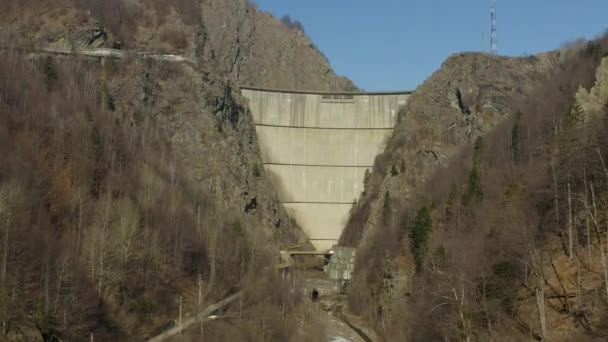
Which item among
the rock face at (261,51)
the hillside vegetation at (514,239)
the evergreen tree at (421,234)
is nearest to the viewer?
the hillside vegetation at (514,239)

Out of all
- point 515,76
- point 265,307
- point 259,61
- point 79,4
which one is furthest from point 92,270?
point 259,61

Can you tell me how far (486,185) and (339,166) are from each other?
87.2 ft

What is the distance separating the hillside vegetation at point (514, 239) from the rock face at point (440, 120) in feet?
20.2

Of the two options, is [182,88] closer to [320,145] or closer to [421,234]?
[320,145]

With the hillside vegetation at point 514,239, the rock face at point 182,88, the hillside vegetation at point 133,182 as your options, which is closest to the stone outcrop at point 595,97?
the hillside vegetation at point 514,239

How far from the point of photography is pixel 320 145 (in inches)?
2795

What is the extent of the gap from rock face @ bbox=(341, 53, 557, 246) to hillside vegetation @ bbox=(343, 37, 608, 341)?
6.17 meters

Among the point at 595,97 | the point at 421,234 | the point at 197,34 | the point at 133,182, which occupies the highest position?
the point at 197,34

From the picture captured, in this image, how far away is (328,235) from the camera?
69312 mm

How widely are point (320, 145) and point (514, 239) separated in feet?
124

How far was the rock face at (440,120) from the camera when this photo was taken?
63.7 metres

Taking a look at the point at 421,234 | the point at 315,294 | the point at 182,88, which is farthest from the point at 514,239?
the point at 182,88

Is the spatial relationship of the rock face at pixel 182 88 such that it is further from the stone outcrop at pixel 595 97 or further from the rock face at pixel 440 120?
the stone outcrop at pixel 595 97

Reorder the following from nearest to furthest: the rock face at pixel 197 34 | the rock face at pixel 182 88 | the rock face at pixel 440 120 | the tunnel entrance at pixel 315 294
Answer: the tunnel entrance at pixel 315 294, the rock face at pixel 182 88, the rock face at pixel 440 120, the rock face at pixel 197 34
